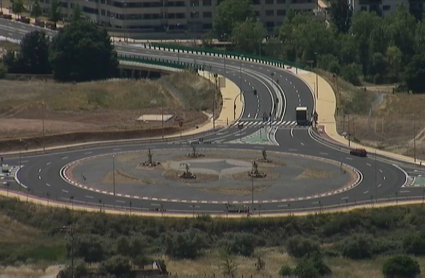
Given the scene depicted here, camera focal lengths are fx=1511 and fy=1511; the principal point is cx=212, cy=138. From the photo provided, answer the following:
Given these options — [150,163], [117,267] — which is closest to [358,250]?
[117,267]

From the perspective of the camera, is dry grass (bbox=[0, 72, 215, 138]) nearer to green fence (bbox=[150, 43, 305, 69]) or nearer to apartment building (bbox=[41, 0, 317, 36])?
green fence (bbox=[150, 43, 305, 69])

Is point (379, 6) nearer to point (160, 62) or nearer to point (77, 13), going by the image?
point (160, 62)

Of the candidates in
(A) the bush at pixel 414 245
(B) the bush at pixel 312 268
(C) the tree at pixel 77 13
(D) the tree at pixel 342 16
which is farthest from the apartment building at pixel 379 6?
(B) the bush at pixel 312 268

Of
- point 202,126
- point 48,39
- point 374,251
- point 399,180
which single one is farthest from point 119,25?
point 374,251

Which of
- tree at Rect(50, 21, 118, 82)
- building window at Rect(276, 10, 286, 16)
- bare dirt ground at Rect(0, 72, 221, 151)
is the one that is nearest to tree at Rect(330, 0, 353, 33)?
building window at Rect(276, 10, 286, 16)

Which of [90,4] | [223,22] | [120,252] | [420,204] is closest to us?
[120,252]

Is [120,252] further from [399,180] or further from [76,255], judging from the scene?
[399,180]

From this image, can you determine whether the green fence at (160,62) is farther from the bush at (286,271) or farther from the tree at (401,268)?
the tree at (401,268)
